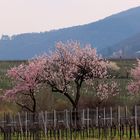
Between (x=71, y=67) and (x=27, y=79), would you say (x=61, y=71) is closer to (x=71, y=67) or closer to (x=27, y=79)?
(x=71, y=67)

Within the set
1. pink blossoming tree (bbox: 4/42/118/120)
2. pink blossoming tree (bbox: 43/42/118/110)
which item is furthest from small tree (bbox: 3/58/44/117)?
pink blossoming tree (bbox: 43/42/118/110)

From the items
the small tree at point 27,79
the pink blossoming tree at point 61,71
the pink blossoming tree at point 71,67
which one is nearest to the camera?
the pink blossoming tree at point 71,67

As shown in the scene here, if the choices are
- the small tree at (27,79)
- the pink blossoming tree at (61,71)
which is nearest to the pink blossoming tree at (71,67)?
the pink blossoming tree at (61,71)

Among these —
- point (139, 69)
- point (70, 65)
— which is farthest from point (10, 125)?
point (139, 69)

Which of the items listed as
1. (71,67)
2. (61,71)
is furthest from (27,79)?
(71,67)

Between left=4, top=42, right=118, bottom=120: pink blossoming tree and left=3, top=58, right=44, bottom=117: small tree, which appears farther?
left=3, top=58, right=44, bottom=117: small tree

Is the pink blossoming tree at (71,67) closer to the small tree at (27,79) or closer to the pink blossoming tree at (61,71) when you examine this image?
the pink blossoming tree at (61,71)

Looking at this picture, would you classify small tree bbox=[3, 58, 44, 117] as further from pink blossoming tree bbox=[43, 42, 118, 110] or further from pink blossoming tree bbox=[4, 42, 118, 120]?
pink blossoming tree bbox=[43, 42, 118, 110]

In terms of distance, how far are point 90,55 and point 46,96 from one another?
21.4 m

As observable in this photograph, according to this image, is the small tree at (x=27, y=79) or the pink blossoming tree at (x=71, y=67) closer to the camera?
the pink blossoming tree at (x=71, y=67)

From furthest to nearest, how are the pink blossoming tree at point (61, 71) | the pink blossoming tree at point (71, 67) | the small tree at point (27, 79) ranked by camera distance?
the small tree at point (27, 79) → the pink blossoming tree at point (61, 71) → the pink blossoming tree at point (71, 67)

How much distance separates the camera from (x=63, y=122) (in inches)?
1918

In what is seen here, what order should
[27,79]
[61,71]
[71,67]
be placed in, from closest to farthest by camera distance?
[71,67], [61,71], [27,79]

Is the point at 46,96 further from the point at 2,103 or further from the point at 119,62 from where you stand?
the point at 119,62
